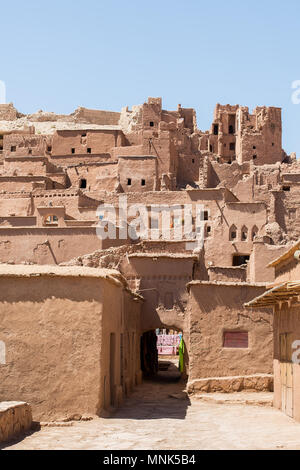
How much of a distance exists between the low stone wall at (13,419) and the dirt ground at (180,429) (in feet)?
0.80

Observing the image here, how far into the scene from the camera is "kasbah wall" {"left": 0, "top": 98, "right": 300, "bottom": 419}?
504 inches

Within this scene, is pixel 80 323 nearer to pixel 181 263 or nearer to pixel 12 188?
pixel 181 263

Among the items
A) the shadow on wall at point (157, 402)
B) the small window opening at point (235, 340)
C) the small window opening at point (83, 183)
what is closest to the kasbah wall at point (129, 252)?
Answer: the small window opening at point (235, 340)

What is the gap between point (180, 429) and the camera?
1221 centimetres

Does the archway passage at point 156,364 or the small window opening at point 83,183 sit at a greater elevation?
the small window opening at point 83,183

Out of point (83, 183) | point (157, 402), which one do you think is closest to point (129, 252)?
point (157, 402)

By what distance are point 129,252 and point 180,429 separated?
15779 millimetres

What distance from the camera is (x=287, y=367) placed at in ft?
45.5

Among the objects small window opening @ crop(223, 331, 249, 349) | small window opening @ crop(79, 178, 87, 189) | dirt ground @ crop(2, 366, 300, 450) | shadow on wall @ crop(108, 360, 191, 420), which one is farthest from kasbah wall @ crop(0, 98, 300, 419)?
dirt ground @ crop(2, 366, 300, 450)

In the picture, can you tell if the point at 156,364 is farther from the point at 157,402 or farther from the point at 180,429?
the point at 180,429

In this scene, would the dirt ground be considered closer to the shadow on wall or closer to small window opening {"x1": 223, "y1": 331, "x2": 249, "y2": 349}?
the shadow on wall

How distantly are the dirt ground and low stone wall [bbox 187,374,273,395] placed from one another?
65 cm

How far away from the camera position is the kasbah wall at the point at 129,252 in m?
12.8

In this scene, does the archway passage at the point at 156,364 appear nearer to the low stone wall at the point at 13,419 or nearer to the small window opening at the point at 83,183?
the low stone wall at the point at 13,419
